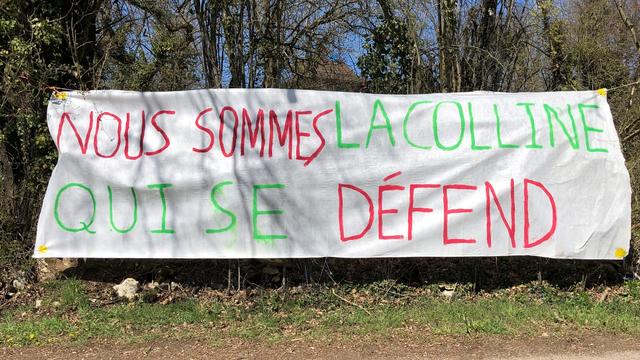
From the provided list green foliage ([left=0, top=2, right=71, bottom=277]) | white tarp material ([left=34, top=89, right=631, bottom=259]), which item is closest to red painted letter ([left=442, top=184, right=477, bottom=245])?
white tarp material ([left=34, top=89, right=631, bottom=259])

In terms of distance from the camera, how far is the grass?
4434 mm

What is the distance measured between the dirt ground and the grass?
0.12 m

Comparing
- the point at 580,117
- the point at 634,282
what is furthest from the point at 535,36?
the point at 634,282

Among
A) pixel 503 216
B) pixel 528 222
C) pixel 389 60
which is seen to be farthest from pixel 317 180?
pixel 389 60

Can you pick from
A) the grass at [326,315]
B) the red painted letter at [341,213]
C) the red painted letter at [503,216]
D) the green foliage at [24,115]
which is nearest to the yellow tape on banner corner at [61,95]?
the green foliage at [24,115]

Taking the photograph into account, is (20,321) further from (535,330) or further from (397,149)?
(535,330)

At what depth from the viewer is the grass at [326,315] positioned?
4.43 m

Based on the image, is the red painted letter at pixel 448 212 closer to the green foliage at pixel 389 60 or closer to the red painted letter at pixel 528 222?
the red painted letter at pixel 528 222

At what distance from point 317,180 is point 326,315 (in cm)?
123

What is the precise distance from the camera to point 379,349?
13.6 ft

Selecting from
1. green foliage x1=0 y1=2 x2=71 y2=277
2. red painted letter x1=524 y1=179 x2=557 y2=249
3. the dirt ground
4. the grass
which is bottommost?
the dirt ground

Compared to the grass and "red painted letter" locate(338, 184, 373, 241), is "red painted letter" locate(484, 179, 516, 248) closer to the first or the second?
the grass

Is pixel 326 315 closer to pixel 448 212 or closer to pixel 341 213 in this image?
pixel 341 213

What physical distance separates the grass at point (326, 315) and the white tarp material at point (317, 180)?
46 centimetres
